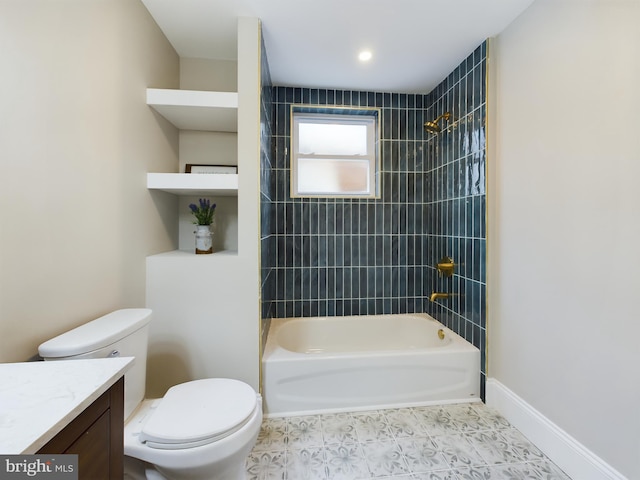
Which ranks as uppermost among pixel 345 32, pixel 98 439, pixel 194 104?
pixel 345 32

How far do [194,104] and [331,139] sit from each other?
1353 mm

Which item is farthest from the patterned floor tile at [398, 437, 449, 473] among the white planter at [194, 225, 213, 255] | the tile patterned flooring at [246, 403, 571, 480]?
the white planter at [194, 225, 213, 255]

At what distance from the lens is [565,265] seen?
4.71 feet

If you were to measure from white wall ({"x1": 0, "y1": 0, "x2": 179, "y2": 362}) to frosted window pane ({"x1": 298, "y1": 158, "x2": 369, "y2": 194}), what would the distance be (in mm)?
1291

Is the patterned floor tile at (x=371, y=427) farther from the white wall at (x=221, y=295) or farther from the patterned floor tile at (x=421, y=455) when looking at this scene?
the white wall at (x=221, y=295)

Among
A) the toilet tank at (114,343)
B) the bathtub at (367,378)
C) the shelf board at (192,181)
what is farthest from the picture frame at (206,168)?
the bathtub at (367,378)

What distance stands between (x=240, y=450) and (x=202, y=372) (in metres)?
0.74

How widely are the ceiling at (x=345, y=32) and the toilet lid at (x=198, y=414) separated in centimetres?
201

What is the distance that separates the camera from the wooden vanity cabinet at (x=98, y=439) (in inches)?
22.7

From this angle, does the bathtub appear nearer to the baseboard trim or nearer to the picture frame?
the baseboard trim

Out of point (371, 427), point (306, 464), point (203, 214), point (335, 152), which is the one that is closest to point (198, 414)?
point (306, 464)

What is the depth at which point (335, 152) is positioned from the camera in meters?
2.77

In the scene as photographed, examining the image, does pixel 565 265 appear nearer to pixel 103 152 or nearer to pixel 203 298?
pixel 203 298

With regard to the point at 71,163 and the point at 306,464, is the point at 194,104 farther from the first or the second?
the point at 306,464
